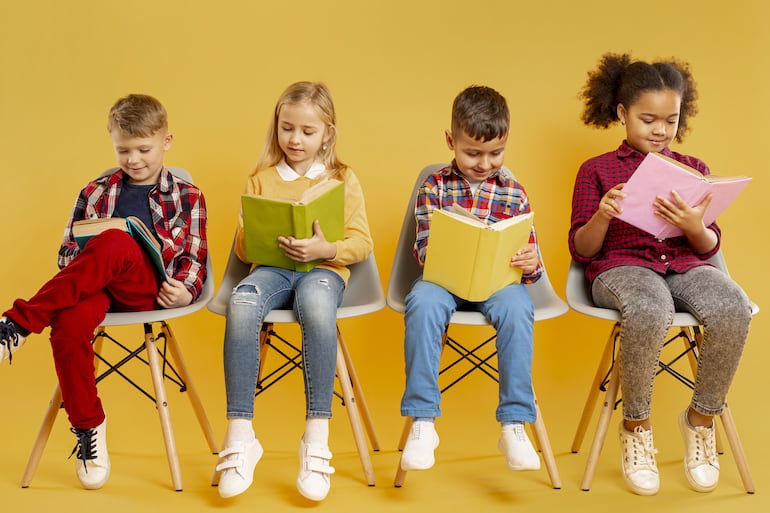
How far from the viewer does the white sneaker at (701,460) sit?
2637 mm

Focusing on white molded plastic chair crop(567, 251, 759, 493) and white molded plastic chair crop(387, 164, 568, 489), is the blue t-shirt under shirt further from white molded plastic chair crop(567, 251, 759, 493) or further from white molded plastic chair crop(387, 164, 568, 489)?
white molded plastic chair crop(567, 251, 759, 493)

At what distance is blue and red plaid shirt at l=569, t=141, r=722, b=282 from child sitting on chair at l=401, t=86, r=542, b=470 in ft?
0.61

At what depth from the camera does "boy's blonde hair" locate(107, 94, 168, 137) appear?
2807mm

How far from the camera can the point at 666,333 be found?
2.64 metres

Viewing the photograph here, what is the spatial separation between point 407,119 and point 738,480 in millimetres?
1666

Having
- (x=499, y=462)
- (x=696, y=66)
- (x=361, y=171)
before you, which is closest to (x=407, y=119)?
(x=361, y=171)

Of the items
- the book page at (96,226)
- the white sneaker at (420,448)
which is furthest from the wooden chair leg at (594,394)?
the book page at (96,226)

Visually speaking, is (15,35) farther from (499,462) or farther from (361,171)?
(499,462)

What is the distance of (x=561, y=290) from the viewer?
3.66 m

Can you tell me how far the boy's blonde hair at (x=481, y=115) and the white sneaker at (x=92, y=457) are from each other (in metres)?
1.29

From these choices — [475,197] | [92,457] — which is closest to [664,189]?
[475,197]

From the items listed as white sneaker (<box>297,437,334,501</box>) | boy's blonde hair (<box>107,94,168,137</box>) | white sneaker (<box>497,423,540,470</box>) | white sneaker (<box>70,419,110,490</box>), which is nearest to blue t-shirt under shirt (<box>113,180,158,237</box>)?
boy's blonde hair (<box>107,94,168,137</box>)

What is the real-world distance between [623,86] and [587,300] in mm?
702

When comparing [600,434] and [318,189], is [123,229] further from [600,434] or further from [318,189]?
[600,434]
